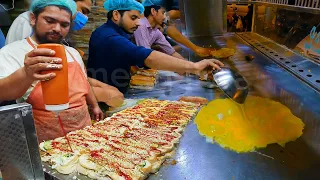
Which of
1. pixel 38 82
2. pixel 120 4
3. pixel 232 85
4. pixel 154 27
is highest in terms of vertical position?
pixel 120 4

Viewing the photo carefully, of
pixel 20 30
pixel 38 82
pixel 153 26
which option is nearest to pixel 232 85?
pixel 38 82

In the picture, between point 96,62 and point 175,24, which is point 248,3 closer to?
point 175,24

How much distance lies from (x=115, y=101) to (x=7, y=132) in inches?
43.4

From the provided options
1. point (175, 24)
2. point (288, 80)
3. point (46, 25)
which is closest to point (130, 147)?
point (46, 25)

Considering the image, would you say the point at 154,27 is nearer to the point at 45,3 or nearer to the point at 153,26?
the point at 153,26

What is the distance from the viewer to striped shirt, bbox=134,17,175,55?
2.56m

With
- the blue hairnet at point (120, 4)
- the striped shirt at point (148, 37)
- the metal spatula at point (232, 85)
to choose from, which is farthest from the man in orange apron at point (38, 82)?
the striped shirt at point (148, 37)

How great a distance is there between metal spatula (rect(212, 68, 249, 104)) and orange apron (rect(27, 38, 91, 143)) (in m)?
0.81

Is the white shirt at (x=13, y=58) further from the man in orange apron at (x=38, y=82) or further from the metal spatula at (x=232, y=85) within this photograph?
the metal spatula at (x=232, y=85)

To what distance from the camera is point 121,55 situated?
1.75 meters

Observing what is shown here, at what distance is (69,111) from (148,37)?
147 centimetres

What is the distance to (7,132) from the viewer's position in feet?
2.46

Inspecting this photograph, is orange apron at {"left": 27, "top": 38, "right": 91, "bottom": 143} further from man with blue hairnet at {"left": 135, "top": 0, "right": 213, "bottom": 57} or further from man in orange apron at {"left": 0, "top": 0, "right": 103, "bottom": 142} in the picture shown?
man with blue hairnet at {"left": 135, "top": 0, "right": 213, "bottom": 57}

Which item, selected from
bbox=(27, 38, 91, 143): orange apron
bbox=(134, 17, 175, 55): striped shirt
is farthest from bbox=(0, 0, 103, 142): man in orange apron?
bbox=(134, 17, 175, 55): striped shirt
